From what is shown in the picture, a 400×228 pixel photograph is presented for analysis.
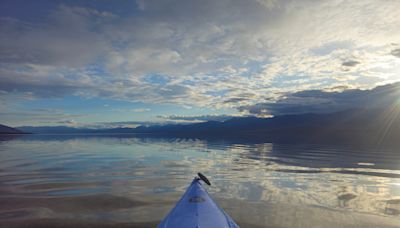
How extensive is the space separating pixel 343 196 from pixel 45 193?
17930 millimetres

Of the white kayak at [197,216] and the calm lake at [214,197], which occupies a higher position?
the white kayak at [197,216]

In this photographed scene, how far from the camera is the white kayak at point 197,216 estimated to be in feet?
23.4

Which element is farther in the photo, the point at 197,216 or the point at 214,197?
the point at 214,197

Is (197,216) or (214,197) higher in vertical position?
(197,216)

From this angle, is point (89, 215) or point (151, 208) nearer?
point (89, 215)

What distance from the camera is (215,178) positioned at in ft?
66.6

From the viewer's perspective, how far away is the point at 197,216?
7.64m

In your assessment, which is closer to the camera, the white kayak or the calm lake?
the white kayak

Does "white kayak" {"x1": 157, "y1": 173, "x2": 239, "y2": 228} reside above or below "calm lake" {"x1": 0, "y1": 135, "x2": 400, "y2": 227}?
above

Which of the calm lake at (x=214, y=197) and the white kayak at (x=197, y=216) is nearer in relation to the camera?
the white kayak at (x=197, y=216)

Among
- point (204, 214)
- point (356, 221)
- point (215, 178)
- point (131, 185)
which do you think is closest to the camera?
point (204, 214)

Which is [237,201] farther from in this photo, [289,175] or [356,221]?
[289,175]

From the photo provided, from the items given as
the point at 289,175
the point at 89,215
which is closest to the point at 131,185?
the point at 89,215

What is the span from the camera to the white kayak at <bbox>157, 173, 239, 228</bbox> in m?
7.14
